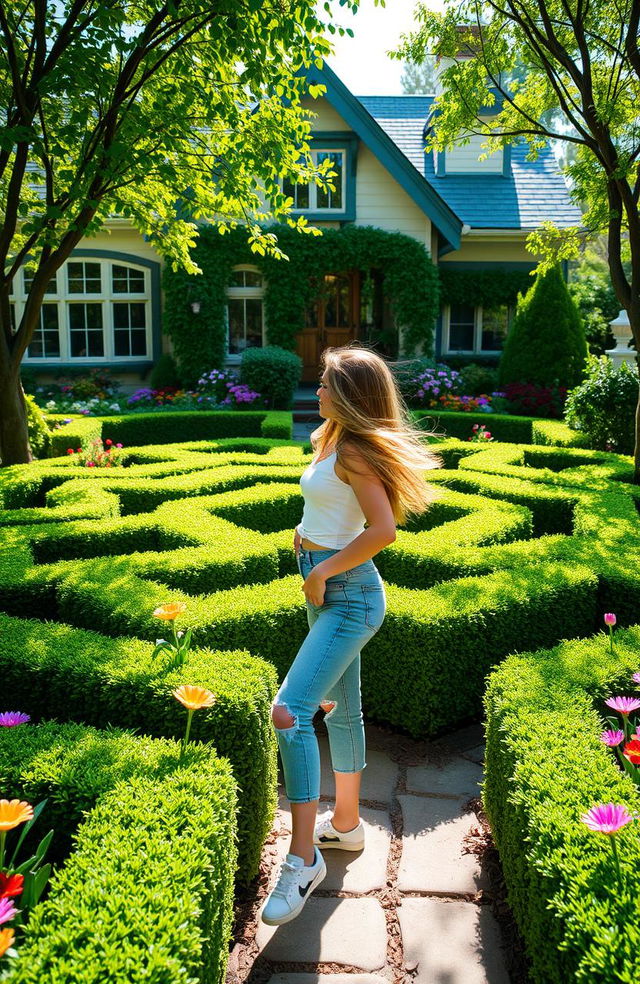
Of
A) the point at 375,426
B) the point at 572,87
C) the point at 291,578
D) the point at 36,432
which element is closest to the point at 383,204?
the point at 572,87

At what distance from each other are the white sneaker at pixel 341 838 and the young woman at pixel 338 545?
0.35 m

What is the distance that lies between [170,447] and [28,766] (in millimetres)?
6715

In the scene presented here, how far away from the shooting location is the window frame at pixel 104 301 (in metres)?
16.9

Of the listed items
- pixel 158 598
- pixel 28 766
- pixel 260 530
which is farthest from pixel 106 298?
pixel 28 766

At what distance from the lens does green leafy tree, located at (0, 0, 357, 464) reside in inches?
234

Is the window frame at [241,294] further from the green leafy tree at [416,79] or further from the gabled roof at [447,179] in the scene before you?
the green leafy tree at [416,79]

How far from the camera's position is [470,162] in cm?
1856

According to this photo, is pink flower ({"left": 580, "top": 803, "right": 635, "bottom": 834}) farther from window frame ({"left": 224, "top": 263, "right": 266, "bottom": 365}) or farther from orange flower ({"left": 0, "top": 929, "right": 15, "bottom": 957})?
window frame ({"left": 224, "top": 263, "right": 266, "bottom": 365})

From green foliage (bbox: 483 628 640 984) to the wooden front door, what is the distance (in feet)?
50.1

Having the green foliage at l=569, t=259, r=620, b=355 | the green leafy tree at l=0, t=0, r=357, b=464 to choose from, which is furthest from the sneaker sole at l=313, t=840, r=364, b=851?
the green foliage at l=569, t=259, r=620, b=355

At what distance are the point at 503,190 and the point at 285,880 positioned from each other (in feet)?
60.5

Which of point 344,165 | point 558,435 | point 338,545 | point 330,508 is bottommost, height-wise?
point 558,435

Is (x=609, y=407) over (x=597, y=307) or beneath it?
beneath

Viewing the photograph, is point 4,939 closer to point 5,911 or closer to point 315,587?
point 5,911
